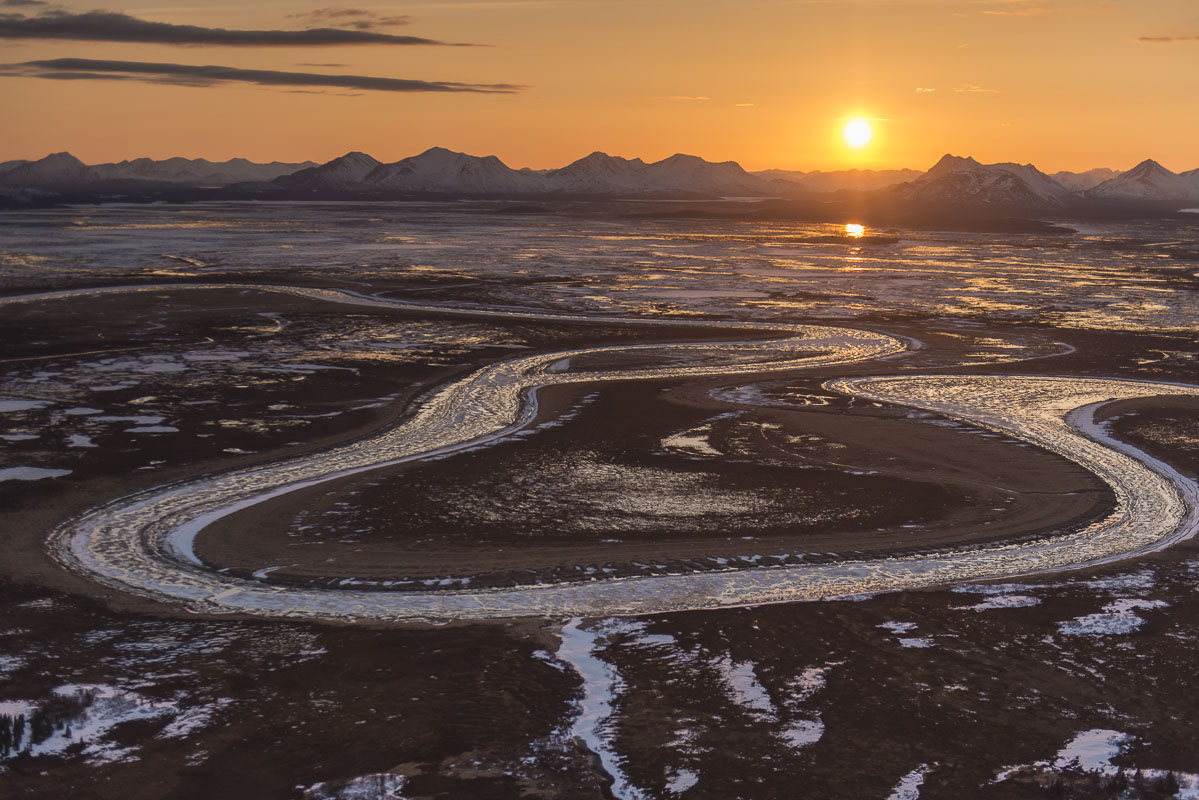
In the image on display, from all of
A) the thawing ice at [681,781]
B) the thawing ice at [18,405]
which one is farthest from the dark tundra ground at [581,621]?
the thawing ice at [18,405]

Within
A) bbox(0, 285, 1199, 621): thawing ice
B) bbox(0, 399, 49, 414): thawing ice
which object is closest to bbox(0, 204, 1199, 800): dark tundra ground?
bbox(0, 399, 49, 414): thawing ice

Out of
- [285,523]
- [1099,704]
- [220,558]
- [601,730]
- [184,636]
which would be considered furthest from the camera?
[285,523]

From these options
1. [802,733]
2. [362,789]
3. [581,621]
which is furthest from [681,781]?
[581,621]

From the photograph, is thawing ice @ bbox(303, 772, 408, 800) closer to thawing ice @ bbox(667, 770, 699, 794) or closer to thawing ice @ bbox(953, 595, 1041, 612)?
thawing ice @ bbox(667, 770, 699, 794)

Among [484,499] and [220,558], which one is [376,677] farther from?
[484,499]

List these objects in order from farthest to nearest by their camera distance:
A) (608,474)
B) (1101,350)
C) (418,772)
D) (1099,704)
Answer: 1. (1101,350)
2. (608,474)
3. (1099,704)
4. (418,772)

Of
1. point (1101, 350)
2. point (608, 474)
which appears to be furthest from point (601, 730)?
point (1101, 350)

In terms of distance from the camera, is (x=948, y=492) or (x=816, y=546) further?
(x=948, y=492)

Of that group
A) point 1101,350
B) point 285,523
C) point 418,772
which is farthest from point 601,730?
point 1101,350
